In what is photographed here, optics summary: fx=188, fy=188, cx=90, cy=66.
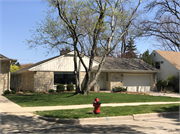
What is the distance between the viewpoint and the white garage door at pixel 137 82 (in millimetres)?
25391

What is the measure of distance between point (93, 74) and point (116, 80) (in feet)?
10.2

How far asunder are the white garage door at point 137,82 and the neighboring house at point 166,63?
10.3 feet

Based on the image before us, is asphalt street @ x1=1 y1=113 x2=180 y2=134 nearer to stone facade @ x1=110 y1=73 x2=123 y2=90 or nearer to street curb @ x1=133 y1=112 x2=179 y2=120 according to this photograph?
street curb @ x1=133 y1=112 x2=179 y2=120

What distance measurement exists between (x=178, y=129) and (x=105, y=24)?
12.3 metres

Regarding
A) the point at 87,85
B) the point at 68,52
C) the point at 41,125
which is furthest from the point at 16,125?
the point at 68,52

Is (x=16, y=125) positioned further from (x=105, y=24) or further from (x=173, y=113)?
(x=105, y=24)

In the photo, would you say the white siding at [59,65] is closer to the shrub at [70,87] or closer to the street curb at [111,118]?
the shrub at [70,87]

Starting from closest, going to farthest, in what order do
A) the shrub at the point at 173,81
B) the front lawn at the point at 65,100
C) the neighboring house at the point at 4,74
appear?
the front lawn at the point at 65,100 < the neighboring house at the point at 4,74 < the shrub at the point at 173,81

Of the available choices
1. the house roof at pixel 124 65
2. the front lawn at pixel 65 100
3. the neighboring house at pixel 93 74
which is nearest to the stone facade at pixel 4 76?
the neighboring house at pixel 93 74

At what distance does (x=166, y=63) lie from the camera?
91.5 feet

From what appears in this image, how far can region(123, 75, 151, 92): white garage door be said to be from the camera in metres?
25.4

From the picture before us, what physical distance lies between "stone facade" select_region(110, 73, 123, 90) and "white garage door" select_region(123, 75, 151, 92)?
76cm

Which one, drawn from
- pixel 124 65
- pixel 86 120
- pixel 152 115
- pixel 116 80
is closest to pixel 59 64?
pixel 116 80

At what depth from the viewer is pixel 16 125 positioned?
7.01m
